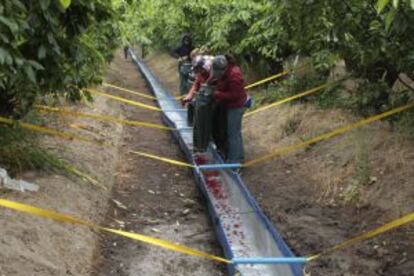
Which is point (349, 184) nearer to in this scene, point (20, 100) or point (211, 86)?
point (211, 86)

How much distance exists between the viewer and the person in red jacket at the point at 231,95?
9164 mm

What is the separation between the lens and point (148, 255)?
6.39 meters

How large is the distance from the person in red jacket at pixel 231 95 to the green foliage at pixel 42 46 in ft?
6.89

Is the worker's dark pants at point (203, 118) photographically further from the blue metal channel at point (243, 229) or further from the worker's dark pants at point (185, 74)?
the worker's dark pants at point (185, 74)

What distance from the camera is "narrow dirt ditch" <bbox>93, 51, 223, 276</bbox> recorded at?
20.1 ft

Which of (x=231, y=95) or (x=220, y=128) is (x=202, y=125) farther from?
(x=231, y=95)

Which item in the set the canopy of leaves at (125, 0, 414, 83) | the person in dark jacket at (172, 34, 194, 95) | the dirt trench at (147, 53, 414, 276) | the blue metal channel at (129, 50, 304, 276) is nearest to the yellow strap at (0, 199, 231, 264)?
the blue metal channel at (129, 50, 304, 276)

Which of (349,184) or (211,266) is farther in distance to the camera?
(349,184)

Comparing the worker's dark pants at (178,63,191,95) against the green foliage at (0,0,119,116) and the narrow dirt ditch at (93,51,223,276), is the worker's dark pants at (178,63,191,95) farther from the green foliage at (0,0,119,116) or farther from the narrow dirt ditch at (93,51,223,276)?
the green foliage at (0,0,119,116)

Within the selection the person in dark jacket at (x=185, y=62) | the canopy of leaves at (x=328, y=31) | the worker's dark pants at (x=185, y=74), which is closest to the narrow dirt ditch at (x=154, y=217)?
the canopy of leaves at (x=328, y=31)

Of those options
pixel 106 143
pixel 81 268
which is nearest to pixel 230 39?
pixel 106 143

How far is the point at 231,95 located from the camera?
919cm

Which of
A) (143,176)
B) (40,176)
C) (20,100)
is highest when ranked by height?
(20,100)

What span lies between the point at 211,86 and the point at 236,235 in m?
3.22
